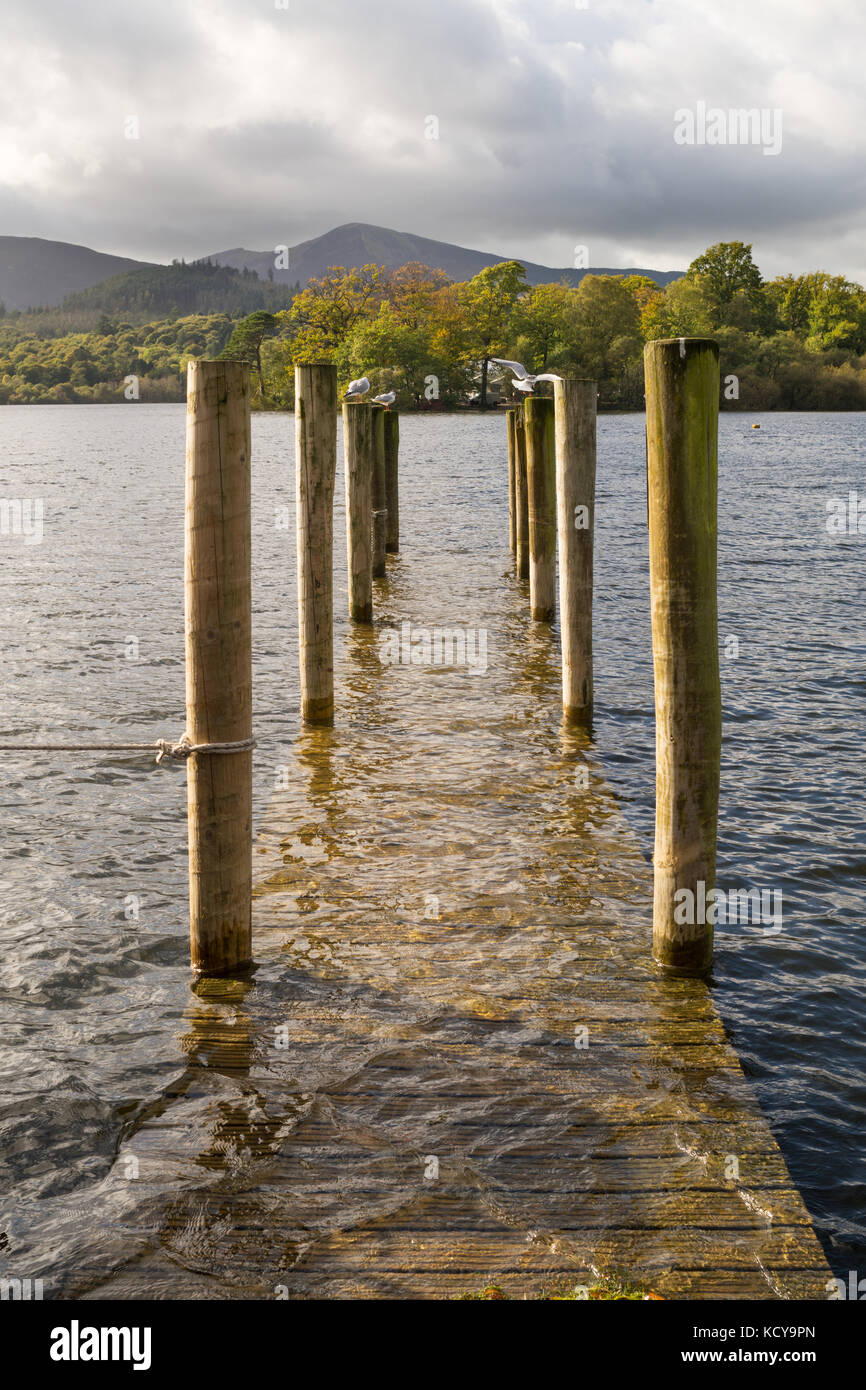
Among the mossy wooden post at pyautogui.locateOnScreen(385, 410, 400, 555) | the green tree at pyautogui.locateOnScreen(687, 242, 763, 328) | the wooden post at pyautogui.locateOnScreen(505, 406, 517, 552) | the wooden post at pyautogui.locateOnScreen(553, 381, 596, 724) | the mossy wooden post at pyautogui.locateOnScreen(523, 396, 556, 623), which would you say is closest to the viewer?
the wooden post at pyautogui.locateOnScreen(553, 381, 596, 724)

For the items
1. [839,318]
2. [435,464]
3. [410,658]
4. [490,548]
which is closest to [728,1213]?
[410,658]

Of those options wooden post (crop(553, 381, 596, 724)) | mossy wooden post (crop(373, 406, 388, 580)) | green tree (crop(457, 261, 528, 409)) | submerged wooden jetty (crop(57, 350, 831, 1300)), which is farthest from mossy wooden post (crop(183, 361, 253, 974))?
green tree (crop(457, 261, 528, 409))

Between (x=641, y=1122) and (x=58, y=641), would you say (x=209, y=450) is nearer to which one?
→ (x=641, y=1122)

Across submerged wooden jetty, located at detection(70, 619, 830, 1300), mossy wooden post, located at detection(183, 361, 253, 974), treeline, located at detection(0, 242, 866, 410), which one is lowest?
submerged wooden jetty, located at detection(70, 619, 830, 1300)

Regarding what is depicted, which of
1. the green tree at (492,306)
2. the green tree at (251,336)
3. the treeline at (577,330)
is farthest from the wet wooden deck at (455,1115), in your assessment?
the green tree at (251,336)

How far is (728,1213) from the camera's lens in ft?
13.4

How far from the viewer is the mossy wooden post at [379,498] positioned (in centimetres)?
1931

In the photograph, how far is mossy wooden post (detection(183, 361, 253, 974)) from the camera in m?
5.21

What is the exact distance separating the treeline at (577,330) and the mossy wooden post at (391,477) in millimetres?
92725

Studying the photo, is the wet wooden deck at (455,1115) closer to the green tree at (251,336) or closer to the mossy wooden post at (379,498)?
the mossy wooden post at (379,498)

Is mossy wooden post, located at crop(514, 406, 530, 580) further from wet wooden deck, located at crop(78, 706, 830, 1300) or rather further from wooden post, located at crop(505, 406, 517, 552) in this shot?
wet wooden deck, located at crop(78, 706, 830, 1300)

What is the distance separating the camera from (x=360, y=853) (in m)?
7.62

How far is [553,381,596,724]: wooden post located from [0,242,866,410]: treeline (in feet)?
350
